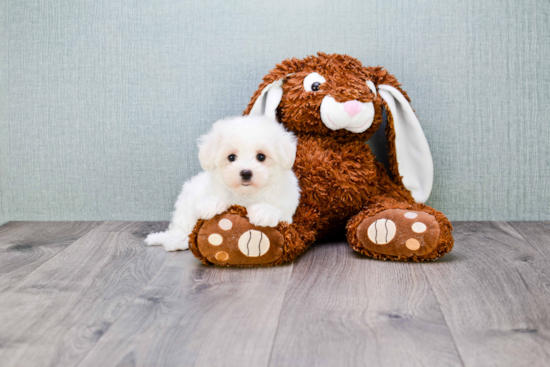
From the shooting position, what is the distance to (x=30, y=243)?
5.05 feet

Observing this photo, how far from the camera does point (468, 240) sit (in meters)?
1.52

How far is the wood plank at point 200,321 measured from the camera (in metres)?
0.81

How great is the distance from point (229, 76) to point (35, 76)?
70 cm

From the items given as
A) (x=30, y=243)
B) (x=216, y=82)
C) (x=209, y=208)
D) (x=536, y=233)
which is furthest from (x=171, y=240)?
(x=536, y=233)

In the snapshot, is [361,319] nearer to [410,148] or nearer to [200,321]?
[200,321]

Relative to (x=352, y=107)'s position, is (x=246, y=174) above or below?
below

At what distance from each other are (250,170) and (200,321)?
40 centimetres

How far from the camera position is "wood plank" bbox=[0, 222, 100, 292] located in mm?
1273

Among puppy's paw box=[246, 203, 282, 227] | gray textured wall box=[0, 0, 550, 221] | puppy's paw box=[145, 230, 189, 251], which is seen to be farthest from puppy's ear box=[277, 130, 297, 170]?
gray textured wall box=[0, 0, 550, 221]

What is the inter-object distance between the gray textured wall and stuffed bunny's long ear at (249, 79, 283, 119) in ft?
0.68

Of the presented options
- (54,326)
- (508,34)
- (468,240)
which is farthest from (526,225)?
(54,326)

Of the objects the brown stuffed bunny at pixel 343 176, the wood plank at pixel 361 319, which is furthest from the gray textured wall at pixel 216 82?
the wood plank at pixel 361 319

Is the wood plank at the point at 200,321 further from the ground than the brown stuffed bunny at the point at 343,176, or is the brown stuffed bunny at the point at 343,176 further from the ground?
the brown stuffed bunny at the point at 343,176

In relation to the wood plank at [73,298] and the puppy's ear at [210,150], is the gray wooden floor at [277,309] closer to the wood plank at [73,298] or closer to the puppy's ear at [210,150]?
the wood plank at [73,298]
